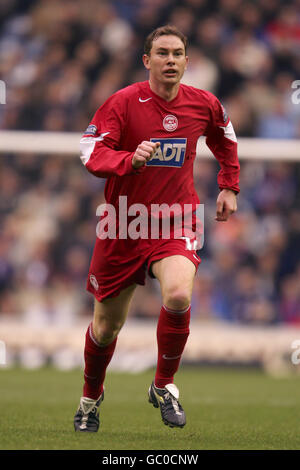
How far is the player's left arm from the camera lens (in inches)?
209

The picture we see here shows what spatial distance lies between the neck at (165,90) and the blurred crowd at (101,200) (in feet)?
18.9

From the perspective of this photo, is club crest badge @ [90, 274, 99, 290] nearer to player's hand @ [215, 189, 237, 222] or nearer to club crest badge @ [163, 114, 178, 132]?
player's hand @ [215, 189, 237, 222]

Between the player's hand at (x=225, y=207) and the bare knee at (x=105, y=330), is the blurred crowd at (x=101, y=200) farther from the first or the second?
the bare knee at (x=105, y=330)

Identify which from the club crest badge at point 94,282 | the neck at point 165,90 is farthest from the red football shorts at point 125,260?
the neck at point 165,90

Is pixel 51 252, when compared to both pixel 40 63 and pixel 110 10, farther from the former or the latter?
pixel 110 10

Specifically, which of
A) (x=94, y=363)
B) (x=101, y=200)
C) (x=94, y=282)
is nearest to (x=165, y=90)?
(x=94, y=282)

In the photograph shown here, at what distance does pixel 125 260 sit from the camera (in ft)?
16.7

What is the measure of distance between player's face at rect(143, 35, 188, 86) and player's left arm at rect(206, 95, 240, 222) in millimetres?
348

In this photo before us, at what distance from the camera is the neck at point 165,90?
5.12 metres

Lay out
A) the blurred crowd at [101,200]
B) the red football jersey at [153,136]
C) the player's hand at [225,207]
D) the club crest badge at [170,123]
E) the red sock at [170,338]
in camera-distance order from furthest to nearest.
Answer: the blurred crowd at [101,200], the player's hand at [225,207], the club crest badge at [170,123], the red football jersey at [153,136], the red sock at [170,338]

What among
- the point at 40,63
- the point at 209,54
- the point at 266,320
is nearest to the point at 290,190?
the point at 266,320

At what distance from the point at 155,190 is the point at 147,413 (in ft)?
7.04

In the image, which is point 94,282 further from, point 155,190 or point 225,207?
point 225,207

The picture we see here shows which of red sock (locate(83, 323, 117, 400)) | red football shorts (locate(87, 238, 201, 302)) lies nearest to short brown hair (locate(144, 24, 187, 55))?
red football shorts (locate(87, 238, 201, 302))
